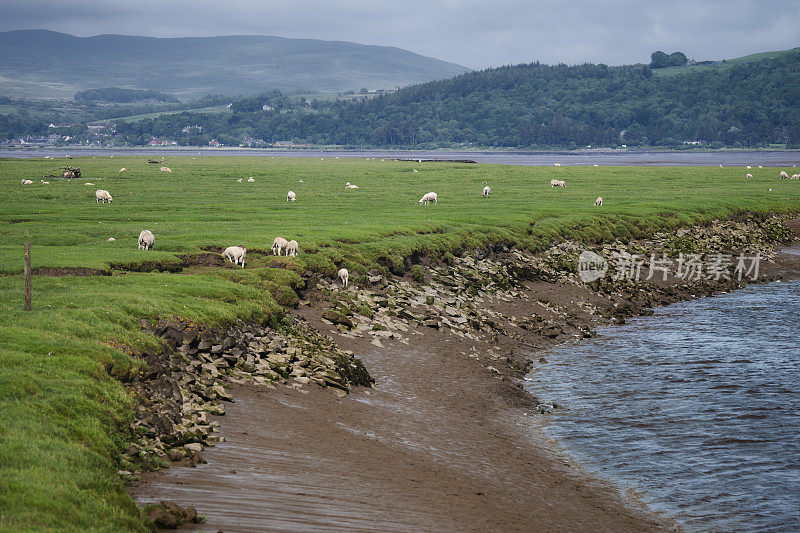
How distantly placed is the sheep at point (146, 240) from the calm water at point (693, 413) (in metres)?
21.4

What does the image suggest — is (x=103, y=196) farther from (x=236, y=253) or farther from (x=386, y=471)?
(x=386, y=471)

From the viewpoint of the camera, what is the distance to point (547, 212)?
6606cm

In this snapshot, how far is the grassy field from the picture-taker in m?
13.5

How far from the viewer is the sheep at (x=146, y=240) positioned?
37.6m

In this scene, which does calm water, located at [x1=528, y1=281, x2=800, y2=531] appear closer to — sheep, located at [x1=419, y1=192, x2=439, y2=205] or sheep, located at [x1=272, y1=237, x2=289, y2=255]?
sheep, located at [x1=272, y1=237, x2=289, y2=255]

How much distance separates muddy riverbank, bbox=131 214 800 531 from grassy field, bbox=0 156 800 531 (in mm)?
2112

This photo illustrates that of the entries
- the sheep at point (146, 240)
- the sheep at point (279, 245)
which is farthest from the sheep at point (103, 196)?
the sheep at point (279, 245)

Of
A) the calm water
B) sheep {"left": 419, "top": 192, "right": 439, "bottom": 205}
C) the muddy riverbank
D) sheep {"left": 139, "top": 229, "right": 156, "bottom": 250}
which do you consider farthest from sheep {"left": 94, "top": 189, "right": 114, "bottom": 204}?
the calm water

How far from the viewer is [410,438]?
A: 71.5 ft

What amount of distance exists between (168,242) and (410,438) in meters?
23.3

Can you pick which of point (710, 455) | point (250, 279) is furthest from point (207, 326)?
point (710, 455)

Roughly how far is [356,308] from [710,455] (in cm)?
1759

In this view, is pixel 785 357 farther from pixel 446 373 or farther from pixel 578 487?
pixel 578 487

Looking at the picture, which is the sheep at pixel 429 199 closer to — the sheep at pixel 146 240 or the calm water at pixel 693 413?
the calm water at pixel 693 413
